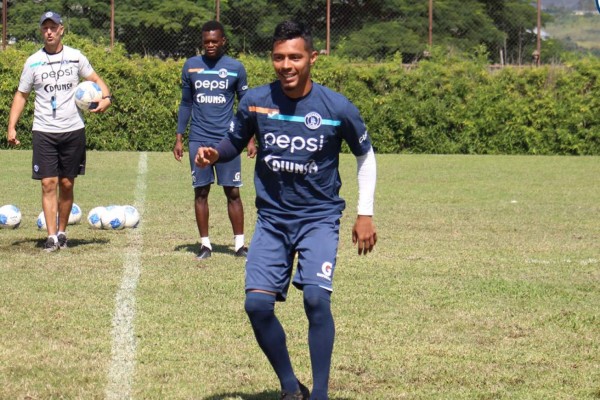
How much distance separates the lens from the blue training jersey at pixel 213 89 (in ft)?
33.6

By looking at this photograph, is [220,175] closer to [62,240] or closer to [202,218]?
[202,218]

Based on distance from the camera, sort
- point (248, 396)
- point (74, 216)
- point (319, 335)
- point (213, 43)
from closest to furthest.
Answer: point (319, 335) < point (248, 396) < point (213, 43) < point (74, 216)

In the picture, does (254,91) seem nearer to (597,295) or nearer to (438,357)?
(438,357)

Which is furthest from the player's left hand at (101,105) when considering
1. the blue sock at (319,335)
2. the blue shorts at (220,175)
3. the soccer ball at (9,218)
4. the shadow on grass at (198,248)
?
the blue sock at (319,335)

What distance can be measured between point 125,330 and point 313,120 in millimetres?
2422

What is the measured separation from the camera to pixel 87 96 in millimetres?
10266

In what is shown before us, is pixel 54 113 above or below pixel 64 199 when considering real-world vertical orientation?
above

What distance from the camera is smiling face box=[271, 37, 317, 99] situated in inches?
209

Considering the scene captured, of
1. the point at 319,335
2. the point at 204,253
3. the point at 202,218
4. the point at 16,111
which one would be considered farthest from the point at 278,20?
the point at 319,335

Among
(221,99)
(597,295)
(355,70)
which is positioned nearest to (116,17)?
(355,70)

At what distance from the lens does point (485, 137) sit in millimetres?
27547

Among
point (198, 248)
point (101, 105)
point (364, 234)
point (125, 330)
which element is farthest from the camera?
point (198, 248)

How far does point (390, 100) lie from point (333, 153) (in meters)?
21.9

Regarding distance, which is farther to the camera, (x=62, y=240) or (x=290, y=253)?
(x=62, y=240)
